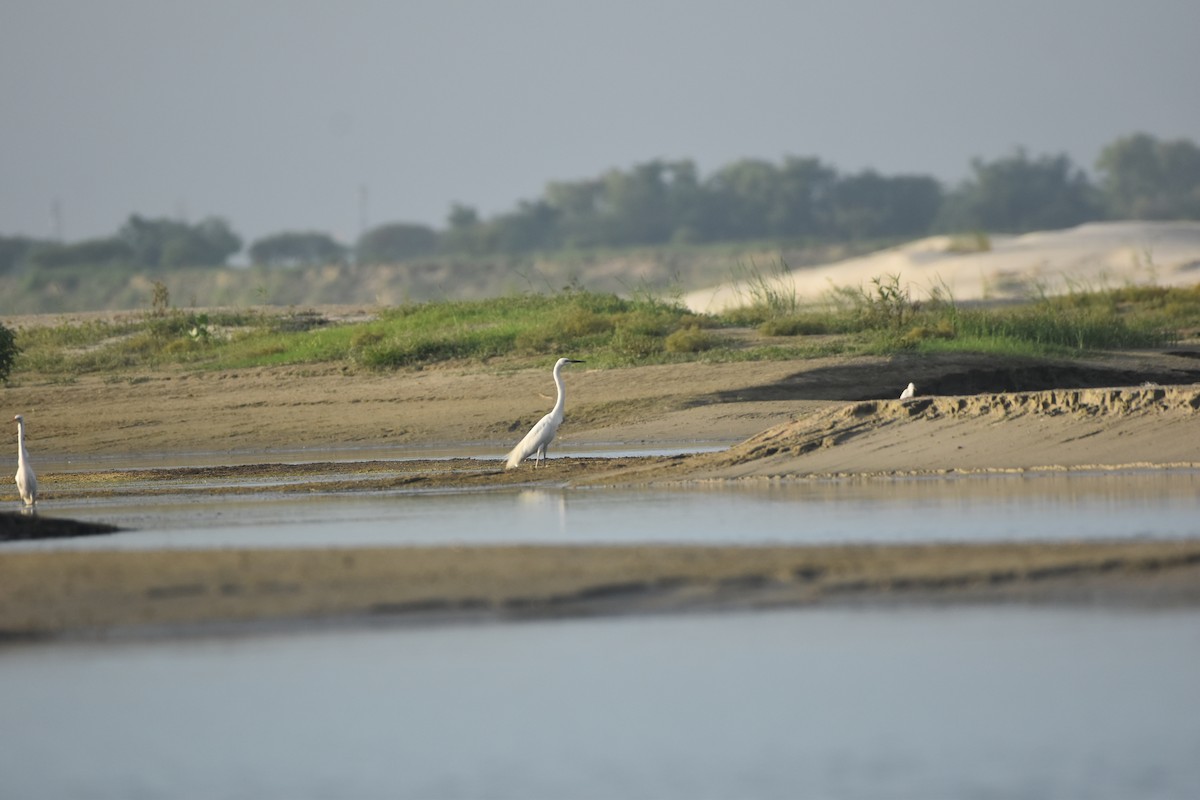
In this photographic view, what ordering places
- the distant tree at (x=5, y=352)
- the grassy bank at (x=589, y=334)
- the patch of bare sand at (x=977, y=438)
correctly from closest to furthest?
1. the patch of bare sand at (x=977, y=438)
2. the grassy bank at (x=589, y=334)
3. the distant tree at (x=5, y=352)

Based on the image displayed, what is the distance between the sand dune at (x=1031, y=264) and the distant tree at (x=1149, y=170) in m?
41.5

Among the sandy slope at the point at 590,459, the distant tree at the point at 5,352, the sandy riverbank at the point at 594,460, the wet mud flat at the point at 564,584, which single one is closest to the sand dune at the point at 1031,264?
the sandy slope at the point at 590,459

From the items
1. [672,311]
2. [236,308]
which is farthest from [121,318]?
[672,311]

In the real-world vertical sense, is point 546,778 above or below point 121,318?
below

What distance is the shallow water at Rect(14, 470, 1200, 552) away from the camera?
970 cm

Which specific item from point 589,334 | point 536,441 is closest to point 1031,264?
point 589,334

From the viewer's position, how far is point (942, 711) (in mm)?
5996

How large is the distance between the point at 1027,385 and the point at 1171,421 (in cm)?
856

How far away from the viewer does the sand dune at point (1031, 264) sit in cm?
4525

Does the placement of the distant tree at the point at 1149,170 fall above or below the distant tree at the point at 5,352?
above

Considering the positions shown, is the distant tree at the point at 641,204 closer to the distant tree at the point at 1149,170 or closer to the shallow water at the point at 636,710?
the distant tree at the point at 1149,170

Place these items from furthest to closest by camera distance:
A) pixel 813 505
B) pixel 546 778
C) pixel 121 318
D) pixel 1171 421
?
pixel 121 318, pixel 1171 421, pixel 813 505, pixel 546 778

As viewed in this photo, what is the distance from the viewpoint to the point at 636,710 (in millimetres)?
6156

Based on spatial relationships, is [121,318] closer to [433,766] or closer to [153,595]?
[153,595]
